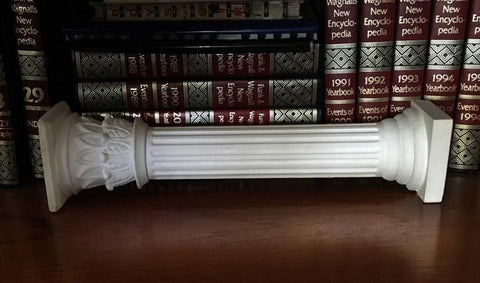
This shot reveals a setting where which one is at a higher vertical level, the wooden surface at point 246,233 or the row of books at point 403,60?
the row of books at point 403,60

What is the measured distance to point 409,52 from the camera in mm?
713

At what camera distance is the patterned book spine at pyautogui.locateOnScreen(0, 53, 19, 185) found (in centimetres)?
70

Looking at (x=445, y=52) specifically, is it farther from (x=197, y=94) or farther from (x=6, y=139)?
(x=6, y=139)

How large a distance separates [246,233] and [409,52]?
0.32 m

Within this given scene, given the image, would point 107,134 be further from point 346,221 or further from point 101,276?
point 346,221

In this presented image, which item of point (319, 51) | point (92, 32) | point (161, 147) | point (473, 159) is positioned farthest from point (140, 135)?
point (473, 159)

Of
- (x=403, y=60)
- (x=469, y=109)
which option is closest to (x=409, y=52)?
(x=403, y=60)

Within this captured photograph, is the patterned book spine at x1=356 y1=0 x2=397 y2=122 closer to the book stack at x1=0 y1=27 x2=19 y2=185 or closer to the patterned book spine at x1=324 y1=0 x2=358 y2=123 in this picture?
the patterned book spine at x1=324 y1=0 x2=358 y2=123

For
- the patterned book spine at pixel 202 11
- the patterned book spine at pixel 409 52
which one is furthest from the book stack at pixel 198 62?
the patterned book spine at pixel 409 52

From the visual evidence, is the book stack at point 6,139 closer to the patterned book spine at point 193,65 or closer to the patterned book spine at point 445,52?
the patterned book spine at point 193,65

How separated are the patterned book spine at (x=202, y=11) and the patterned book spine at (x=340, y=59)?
48 millimetres

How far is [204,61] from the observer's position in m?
0.72

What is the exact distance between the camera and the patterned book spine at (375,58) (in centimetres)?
69

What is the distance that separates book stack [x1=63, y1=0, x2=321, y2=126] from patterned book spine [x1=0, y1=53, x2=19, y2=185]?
0.29 feet
